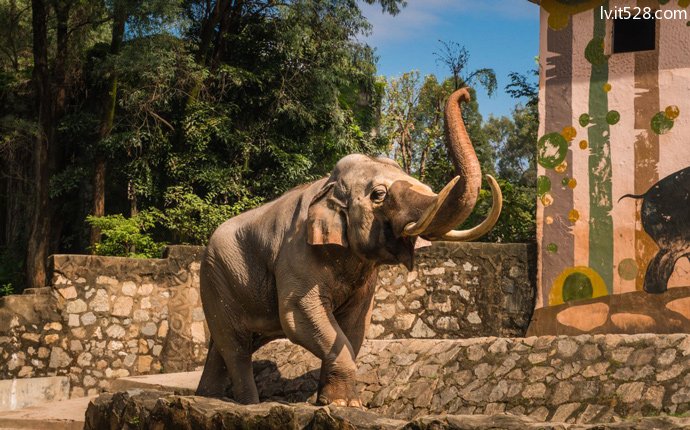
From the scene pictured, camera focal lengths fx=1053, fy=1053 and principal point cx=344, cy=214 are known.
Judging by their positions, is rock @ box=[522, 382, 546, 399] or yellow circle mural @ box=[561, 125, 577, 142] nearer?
rock @ box=[522, 382, 546, 399]

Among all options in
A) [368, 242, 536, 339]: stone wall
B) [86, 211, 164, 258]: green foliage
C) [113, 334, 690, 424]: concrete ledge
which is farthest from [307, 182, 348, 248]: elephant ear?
[86, 211, 164, 258]: green foliage

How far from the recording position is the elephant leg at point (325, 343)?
21.6 ft

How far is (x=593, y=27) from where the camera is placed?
37.6 ft

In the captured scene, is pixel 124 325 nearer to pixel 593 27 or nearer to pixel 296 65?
pixel 593 27

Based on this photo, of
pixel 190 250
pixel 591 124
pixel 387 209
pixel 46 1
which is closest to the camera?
pixel 387 209

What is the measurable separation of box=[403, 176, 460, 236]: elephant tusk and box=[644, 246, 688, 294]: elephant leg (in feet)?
17.3

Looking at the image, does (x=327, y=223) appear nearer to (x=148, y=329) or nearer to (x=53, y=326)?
(x=148, y=329)

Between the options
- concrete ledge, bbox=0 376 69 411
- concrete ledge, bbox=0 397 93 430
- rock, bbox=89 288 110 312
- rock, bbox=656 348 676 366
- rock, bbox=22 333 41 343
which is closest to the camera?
rock, bbox=656 348 676 366

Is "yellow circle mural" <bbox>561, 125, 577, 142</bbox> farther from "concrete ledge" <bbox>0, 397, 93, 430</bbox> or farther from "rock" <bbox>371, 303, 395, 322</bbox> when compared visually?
"concrete ledge" <bbox>0, 397, 93, 430</bbox>

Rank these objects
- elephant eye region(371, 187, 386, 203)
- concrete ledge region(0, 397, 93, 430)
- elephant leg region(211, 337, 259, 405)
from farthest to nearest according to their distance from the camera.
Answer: concrete ledge region(0, 397, 93, 430) → elephant leg region(211, 337, 259, 405) → elephant eye region(371, 187, 386, 203)

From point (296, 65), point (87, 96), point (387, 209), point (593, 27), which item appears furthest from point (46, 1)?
point (387, 209)

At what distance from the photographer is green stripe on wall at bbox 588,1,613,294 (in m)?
11.0

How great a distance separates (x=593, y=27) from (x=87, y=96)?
475 inches

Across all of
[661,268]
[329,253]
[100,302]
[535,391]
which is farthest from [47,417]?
[661,268]
